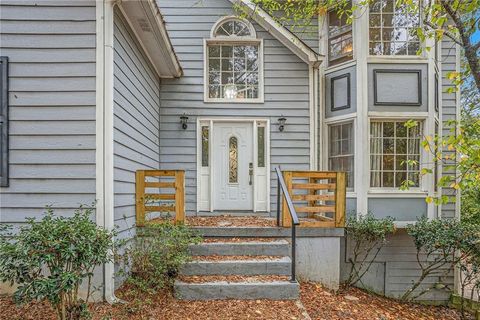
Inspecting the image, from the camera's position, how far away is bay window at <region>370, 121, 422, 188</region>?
536 cm

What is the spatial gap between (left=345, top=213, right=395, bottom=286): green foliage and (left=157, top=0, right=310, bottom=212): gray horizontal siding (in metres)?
1.54

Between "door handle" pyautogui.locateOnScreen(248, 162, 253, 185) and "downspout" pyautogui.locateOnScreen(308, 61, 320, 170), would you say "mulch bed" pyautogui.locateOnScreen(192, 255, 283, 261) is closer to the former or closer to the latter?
"door handle" pyautogui.locateOnScreen(248, 162, 253, 185)

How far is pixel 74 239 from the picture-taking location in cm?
245

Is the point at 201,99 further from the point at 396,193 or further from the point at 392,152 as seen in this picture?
the point at 396,193

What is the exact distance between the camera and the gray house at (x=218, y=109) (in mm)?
3188

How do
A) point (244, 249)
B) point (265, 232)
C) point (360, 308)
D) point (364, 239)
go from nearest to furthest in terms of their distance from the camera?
1. point (360, 308)
2. point (244, 249)
3. point (265, 232)
4. point (364, 239)

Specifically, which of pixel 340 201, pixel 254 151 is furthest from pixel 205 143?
pixel 340 201

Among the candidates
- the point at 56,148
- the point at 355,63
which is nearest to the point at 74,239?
the point at 56,148

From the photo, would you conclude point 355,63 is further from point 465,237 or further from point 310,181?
point 465,237

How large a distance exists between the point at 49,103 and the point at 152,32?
69.7 inches

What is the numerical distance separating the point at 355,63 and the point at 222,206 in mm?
3769

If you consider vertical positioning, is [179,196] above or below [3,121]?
below

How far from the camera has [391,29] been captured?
17.9 feet

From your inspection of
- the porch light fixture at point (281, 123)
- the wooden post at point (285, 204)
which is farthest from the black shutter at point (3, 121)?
the porch light fixture at point (281, 123)
